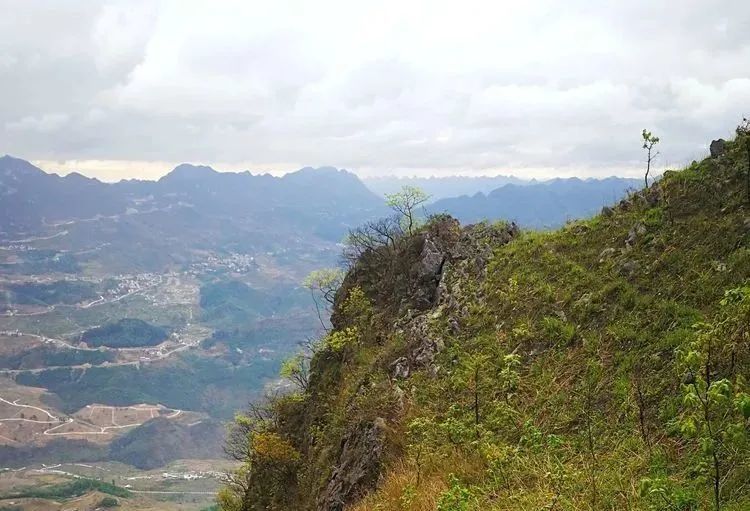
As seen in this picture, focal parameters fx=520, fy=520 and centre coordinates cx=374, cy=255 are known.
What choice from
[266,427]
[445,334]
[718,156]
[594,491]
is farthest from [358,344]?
[594,491]

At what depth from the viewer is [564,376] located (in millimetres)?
10703

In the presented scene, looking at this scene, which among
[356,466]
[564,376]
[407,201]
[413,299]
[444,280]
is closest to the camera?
[564,376]

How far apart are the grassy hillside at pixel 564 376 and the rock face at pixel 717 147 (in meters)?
0.20

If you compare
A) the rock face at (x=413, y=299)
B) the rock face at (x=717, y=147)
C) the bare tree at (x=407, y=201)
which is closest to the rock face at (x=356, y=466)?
the rock face at (x=413, y=299)

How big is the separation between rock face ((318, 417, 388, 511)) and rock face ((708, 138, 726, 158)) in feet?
36.5

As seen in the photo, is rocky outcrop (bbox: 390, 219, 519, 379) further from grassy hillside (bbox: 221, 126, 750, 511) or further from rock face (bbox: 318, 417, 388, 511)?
rock face (bbox: 318, 417, 388, 511)

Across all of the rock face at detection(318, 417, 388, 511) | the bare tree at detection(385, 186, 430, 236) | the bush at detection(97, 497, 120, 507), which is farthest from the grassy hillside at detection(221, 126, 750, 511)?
the bush at detection(97, 497, 120, 507)

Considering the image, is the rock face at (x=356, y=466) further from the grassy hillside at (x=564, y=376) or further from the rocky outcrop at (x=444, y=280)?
the rocky outcrop at (x=444, y=280)

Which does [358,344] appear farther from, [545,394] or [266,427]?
[545,394]

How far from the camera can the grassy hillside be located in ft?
21.6

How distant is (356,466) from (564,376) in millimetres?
5753

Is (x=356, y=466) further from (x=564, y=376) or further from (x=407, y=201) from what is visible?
(x=407, y=201)

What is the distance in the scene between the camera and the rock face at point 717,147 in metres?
13.6

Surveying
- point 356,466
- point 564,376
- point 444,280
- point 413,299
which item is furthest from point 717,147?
point 356,466
